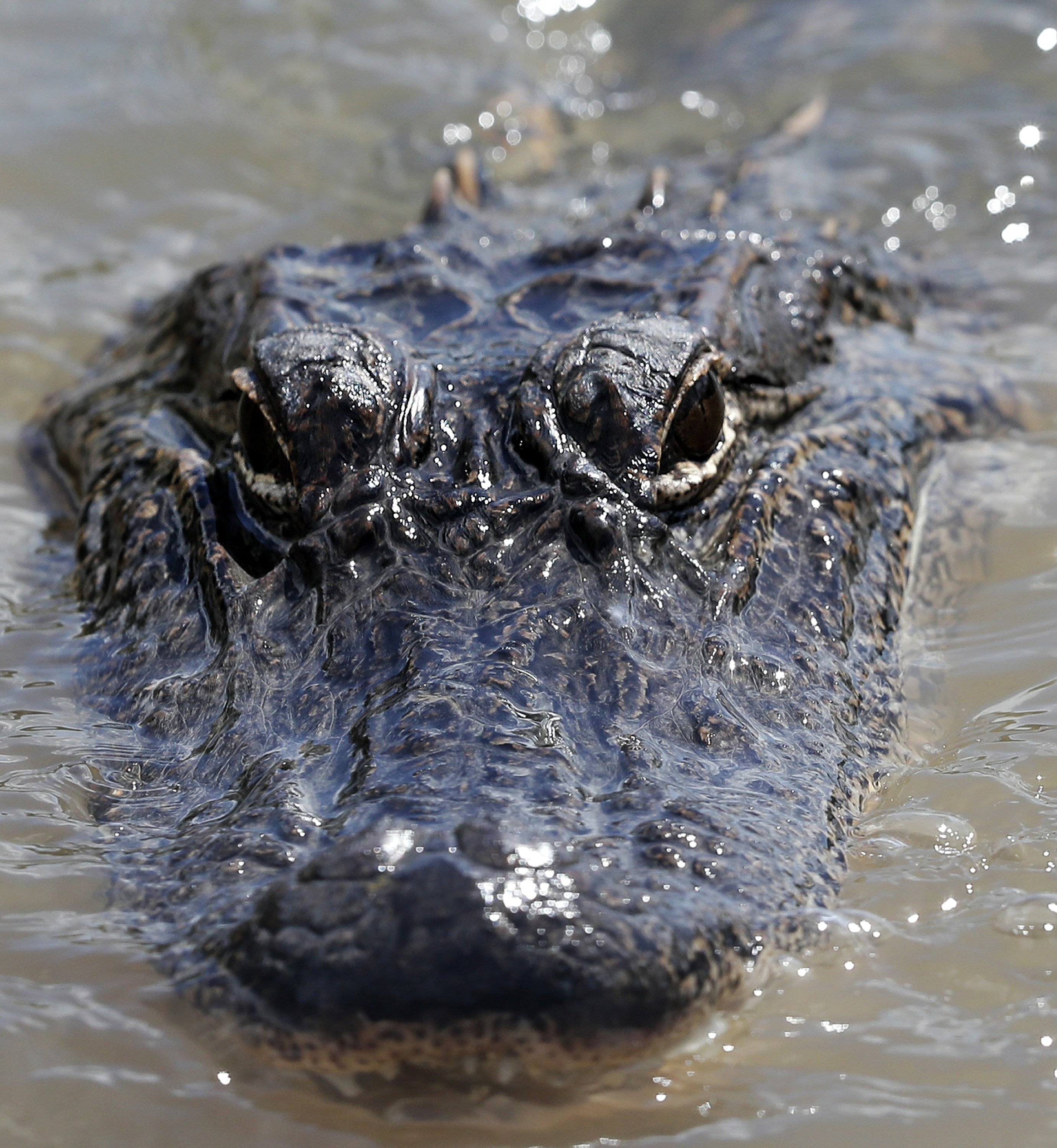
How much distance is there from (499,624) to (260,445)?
102 cm

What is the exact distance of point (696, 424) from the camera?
3.54m

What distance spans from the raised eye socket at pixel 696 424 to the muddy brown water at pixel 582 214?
79 cm

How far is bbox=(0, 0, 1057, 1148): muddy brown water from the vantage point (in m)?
2.31

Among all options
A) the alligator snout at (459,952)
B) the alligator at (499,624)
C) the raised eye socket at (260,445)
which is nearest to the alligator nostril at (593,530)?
the alligator at (499,624)

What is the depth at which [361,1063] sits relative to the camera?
7.01ft

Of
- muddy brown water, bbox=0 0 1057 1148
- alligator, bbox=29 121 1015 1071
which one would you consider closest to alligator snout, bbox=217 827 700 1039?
alligator, bbox=29 121 1015 1071

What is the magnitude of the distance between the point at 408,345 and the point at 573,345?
0.57m

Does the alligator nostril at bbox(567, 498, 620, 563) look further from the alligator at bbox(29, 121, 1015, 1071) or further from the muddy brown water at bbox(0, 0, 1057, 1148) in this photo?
the muddy brown water at bbox(0, 0, 1057, 1148)

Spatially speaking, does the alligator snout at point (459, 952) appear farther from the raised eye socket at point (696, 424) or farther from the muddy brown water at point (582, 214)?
the raised eye socket at point (696, 424)

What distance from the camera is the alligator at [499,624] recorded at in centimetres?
216

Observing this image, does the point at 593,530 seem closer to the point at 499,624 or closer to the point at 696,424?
the point at 499,624

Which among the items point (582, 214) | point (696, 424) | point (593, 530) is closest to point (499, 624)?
point (593, 530)

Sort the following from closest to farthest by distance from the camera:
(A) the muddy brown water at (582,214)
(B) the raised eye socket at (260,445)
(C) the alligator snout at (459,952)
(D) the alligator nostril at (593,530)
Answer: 1. (C) the alligator snout at (459,952)
2. (A) the muddy brown water at (582,214)
3. (D) the alligator nostril at (593,530)
4. (B) the raised eye socket at (260,445)

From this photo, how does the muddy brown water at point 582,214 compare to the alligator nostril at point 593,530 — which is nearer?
the muddy brown water at point 582,214
